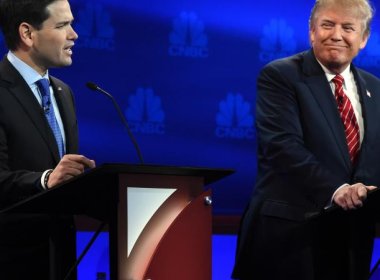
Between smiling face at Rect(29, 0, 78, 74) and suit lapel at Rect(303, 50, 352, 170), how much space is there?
0.88 metres

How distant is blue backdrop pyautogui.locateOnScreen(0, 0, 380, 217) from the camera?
4.12m

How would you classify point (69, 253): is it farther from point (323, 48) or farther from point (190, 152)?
point (190, 152)

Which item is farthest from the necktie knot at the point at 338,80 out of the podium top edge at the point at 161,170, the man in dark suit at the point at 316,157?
the podium top edge at the point at 161,170

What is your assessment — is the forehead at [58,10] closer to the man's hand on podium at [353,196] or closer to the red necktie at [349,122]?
the red necktie at [349,122]

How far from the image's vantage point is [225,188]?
4.32 m

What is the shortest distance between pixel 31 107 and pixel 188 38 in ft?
6.11

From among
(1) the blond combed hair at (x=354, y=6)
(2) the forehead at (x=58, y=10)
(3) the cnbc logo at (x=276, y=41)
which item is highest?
(3) the cnbc logo at (x=276, y=41)

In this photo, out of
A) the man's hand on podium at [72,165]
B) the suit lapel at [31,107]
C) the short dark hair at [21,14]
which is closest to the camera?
the man's hand on podium at [72,165]

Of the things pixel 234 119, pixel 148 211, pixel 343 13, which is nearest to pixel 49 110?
pixel 148 211

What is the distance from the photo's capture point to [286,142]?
9.07 ft

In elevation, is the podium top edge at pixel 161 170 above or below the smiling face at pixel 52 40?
below

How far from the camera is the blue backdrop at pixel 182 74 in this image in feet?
13.5

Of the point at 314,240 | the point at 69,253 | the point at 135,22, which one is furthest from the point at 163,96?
the point at 69,253

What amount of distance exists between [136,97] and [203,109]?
38cm
